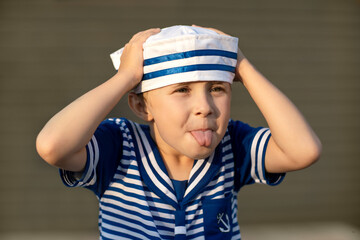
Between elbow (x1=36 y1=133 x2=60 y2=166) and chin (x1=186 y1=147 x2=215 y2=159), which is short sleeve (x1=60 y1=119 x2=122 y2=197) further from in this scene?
chin (x1=186 y1=147 x2=215 y2=159)

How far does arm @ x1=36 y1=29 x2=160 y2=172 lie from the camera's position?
1.98m

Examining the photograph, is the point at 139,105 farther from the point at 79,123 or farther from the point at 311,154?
the point at 311,154

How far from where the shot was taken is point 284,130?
224 centimetres

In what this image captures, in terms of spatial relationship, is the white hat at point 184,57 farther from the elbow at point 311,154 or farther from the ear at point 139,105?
the elbow at point 311,154

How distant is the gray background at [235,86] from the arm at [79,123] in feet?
10.2

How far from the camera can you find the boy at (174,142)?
83.0 inches

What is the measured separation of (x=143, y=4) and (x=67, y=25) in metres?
0.88

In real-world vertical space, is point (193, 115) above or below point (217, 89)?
below

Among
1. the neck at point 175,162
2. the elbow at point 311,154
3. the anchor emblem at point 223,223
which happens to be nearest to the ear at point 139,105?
the neck at point 175,162

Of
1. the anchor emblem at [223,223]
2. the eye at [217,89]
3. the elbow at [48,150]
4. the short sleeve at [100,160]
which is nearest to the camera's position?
the elbow at [48,150]

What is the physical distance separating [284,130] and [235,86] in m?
3.43

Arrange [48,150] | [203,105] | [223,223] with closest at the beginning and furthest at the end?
[48,150], [203,105], [223,223]

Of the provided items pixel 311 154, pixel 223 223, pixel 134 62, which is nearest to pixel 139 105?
pixel 134 62

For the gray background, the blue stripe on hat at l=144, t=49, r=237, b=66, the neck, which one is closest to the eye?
the blue stripe on hat at l=144, t=49, r=237, b=66
